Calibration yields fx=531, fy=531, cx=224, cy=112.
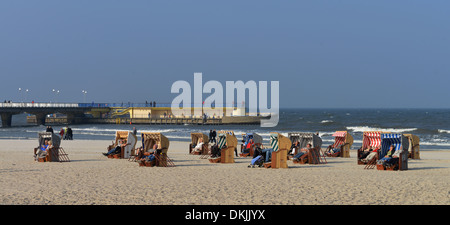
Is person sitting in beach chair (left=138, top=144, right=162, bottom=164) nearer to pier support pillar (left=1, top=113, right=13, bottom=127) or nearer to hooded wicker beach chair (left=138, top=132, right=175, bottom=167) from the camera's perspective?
hooded wicker beach chair (left=138, top=132, right=175, bottom=167)

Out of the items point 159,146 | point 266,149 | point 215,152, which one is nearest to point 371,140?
point 266,149

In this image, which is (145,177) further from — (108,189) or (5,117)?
(5,117)

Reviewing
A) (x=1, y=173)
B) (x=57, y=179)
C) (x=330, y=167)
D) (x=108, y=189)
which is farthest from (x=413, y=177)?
(x=1, y=173)

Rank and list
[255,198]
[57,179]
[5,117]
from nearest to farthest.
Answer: [255,198] < [57,179] < [5,117]

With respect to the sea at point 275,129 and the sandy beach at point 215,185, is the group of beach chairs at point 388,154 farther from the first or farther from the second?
the sea at point 275,129

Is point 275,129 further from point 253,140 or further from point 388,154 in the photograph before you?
point 388,154

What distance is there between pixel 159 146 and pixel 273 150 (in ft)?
12.5

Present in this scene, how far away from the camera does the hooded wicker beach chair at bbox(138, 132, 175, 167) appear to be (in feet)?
57.2

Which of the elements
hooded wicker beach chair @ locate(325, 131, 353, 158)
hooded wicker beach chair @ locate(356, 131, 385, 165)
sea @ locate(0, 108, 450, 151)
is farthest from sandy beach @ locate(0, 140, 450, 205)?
sea @ locate(0, 108, 450, 151)

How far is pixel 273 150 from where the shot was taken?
696 inches

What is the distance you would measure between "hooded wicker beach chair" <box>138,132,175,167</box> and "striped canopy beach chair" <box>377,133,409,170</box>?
689 centimetres

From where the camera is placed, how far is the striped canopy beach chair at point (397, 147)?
54.0 ft
